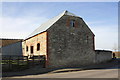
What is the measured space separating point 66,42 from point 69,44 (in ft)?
1.77

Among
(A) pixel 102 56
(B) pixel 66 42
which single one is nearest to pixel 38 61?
(B) pixel 66 42

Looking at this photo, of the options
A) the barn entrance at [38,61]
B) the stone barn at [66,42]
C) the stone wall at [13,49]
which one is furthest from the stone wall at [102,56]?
the stone wall at [13,49]

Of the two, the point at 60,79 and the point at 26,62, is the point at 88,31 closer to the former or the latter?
the point at 26,62

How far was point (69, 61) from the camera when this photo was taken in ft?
61.7

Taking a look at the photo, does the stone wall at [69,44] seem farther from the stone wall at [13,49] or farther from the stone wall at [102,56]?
the stone wall at [13,49]

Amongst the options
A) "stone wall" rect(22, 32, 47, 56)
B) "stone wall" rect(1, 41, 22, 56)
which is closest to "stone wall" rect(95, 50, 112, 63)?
"stone wall" rect(22, 32, 47, 56)

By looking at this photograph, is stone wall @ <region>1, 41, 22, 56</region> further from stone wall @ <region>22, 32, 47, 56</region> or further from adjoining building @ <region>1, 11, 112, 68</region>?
adjoining building @ <region>1, 11, 112, 68</region>

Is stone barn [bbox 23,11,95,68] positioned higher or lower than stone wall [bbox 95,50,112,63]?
higher

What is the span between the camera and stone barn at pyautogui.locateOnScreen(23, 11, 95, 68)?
1759 centimetres

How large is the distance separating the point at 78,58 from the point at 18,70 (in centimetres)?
841

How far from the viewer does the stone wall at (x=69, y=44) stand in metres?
17.7

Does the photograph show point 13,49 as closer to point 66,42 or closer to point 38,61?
point 38,61

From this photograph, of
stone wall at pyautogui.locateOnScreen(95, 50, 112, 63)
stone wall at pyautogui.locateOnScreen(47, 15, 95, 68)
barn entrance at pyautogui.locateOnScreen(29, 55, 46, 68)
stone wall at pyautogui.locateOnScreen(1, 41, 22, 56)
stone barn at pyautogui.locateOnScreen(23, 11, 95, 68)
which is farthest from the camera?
stone wall at pyautogui.locateOnScreen(1, 41, 22, 56)

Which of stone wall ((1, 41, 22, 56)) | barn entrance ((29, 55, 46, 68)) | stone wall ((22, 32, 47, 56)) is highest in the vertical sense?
stone wall ((22, 32, 47, 56))
